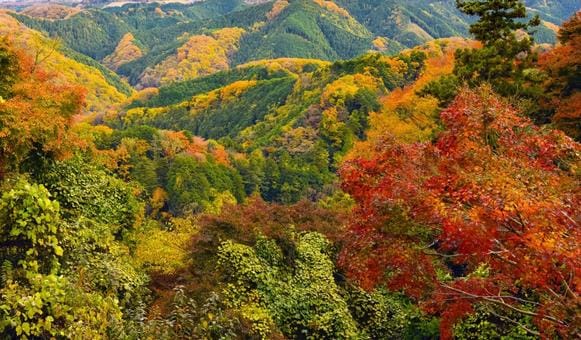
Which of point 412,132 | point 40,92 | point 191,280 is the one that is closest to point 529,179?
point 191,280

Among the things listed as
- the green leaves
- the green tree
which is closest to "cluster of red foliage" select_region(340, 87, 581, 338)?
the green leaves

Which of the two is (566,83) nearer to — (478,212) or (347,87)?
(478,212)

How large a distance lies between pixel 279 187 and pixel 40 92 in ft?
193

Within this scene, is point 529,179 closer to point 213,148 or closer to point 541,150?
point 541,150

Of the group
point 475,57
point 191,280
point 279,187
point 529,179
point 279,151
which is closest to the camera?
point 529,179

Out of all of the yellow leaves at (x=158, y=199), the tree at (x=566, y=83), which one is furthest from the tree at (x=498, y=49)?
the yellow leaves at (x=158, y=199)

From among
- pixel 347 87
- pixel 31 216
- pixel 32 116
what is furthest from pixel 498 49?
pixel 347 87

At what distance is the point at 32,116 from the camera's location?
13523 millimetres

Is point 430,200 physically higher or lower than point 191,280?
higher

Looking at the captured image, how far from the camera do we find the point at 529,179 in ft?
30.9

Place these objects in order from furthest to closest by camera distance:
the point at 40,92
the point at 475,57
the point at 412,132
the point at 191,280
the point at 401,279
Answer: the point at 412,132 < the point at 475,57 < the point at 191,280 < the point at 40,92 < the point at 401,279

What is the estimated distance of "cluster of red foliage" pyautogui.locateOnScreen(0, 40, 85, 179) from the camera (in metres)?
12.7

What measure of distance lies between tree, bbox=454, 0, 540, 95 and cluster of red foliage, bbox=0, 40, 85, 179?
19906mm

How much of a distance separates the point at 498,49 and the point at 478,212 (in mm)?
22335
